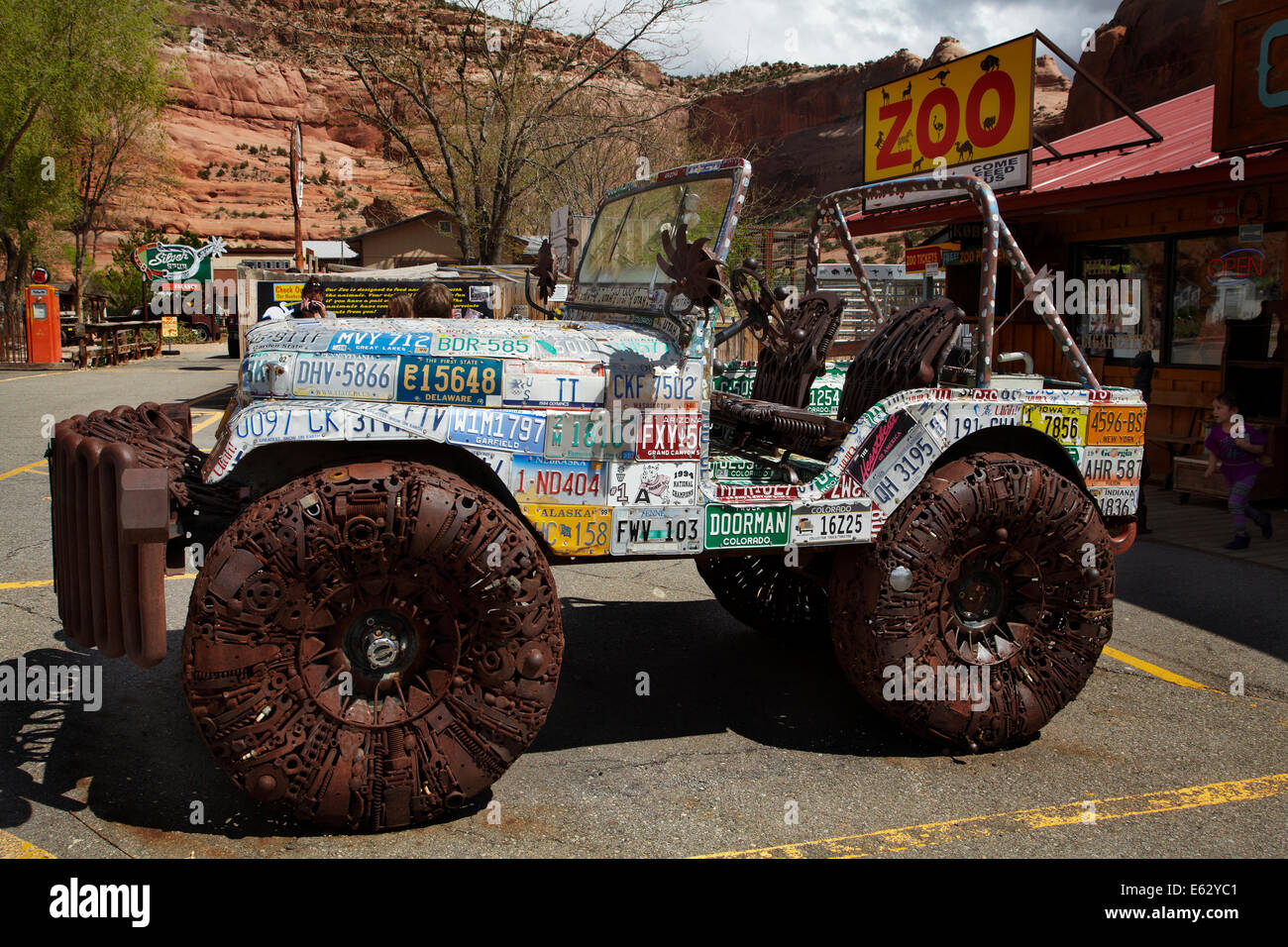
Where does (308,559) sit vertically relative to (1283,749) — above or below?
above

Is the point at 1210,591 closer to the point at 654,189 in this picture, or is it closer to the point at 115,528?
the point at 654,189

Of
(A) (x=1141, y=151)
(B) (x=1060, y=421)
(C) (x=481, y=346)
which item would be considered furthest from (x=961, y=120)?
(C) (x=481, y=346)

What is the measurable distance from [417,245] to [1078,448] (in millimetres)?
38845

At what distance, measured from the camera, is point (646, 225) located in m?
4.79

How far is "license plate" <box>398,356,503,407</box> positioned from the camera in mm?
3725

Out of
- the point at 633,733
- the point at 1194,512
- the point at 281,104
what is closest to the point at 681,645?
the point at 633,733

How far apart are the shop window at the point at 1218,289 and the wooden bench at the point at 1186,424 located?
15.0 inches

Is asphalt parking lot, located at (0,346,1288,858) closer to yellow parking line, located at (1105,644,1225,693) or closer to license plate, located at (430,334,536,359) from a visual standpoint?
yellow parking line, located at (1105,644,1225,693)

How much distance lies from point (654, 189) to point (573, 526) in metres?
1.81

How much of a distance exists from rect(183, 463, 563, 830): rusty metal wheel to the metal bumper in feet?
0.61

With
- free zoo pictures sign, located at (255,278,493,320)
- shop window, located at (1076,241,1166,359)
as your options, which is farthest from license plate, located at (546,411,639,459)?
free zoo pictures sign, located at (255,278,493,320)

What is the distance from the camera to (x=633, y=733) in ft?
14.9

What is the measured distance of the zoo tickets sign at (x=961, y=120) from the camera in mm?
11586

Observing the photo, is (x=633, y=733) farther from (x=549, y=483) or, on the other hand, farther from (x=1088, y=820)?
(x=1088, y=820)
